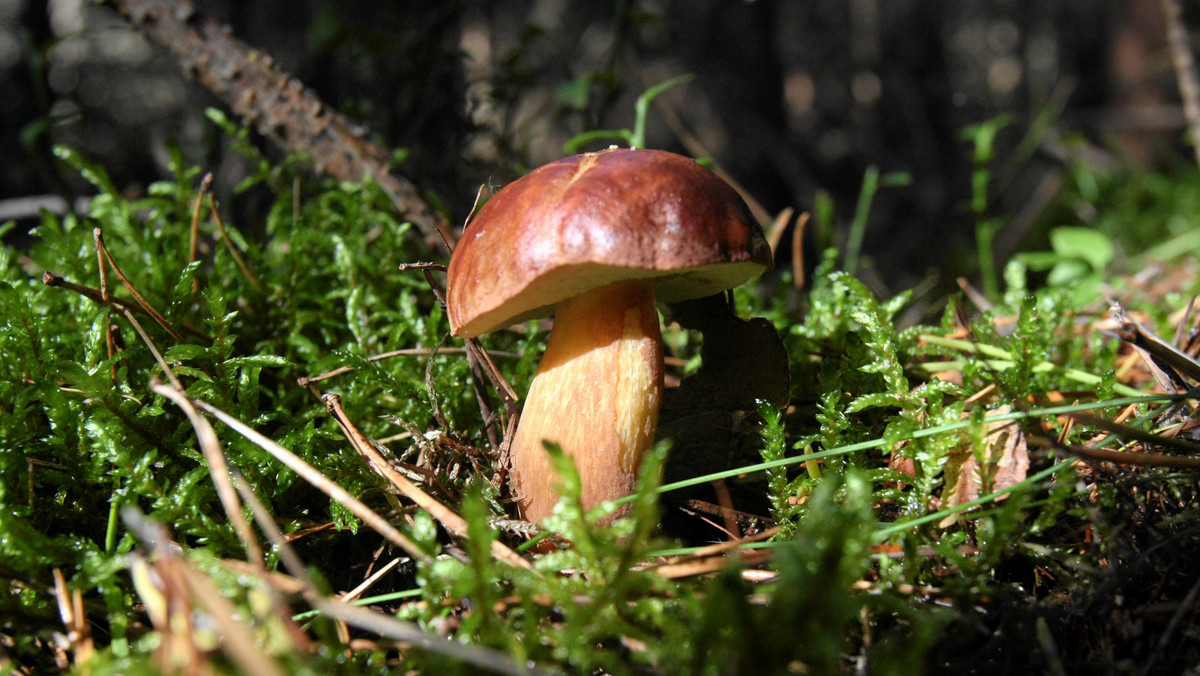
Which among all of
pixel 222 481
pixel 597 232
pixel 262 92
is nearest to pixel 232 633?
pixel 222 481

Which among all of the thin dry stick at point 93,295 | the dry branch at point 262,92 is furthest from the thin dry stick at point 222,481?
the dry branch at point 262,92

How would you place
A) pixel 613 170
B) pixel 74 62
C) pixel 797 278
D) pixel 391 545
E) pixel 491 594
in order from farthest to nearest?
pixel 74 62 → pixel 797 278 → pixel 391 545 → pixel 613 170 → pixel 491 594

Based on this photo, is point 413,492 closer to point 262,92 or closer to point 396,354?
point 396,354

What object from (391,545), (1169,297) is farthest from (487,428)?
(1169,297)

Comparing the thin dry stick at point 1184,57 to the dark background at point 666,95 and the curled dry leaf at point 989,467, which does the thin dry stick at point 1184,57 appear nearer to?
the dark background at point 666,95

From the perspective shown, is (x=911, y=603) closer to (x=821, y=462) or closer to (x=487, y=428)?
(x=821, y=462)

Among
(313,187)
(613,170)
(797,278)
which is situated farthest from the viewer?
(797,278)

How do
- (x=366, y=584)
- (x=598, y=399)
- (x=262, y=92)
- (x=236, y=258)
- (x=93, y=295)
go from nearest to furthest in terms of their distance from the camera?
(x=366, y=584), (x=598, y=399), (x=93, y=295), (x=236, y=258), (x=262, y=92)
